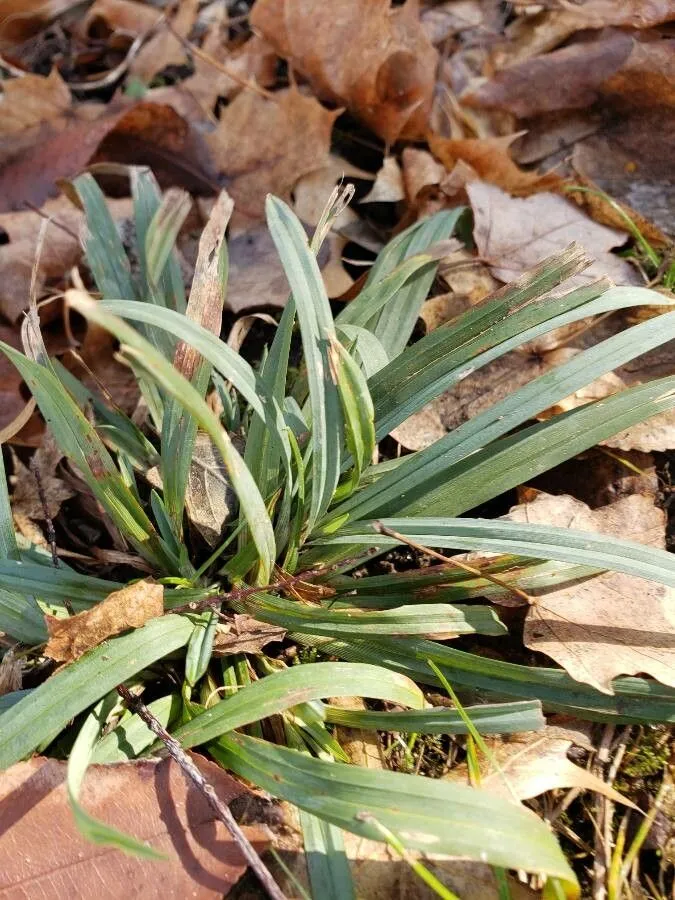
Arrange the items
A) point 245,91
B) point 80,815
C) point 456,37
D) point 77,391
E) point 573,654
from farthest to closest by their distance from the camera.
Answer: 1. point 456,37
2. point 245,91
3. point 77,391
4. point 573,654
5. point 80,815

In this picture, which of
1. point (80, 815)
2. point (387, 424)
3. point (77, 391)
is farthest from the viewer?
point (77, 391)

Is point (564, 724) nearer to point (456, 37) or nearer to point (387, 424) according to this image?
point (387, 424)

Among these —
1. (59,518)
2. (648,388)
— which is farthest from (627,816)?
(59,518)

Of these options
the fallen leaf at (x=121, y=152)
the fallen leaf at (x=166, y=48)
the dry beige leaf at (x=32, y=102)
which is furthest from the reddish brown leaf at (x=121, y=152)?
the fallen leaf at (x=166, y=48)

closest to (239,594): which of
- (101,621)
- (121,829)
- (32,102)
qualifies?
(101,621)

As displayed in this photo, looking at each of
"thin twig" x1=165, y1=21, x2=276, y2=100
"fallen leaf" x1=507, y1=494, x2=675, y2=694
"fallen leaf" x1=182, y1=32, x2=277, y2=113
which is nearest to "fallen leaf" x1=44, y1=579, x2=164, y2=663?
"fallen leaf" x1=507, y1=494, x2=675, y2=694

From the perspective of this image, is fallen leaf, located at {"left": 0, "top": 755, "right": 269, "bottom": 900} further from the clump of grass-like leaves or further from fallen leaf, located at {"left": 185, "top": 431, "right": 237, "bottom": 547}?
fallen leaf, located at {"left": 185, "top": 431, "right": 237, "bottom": 547}
